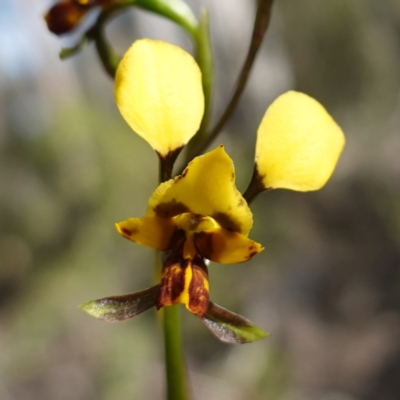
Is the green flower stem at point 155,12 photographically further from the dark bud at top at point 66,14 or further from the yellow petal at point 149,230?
the yellow petal at point 149,230

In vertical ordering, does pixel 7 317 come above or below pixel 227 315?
below

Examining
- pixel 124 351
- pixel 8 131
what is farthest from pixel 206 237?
pixel 8 131

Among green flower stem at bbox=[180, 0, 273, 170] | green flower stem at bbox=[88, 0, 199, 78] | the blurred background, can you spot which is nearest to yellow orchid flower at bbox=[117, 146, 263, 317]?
green flower stem at bbox=[180, 0, 273, 170]

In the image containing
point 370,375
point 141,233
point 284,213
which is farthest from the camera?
point 284,213

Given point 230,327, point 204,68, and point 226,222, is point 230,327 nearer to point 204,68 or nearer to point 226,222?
point 226,222

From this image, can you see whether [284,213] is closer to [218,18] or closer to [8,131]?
[218,18]

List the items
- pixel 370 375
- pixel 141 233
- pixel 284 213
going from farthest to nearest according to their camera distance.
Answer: pixel 284 213, pixel 370 375, pixel 141 233

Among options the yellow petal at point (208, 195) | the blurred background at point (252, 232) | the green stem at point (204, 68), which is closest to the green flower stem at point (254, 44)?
the green stem at point (204, 68)
